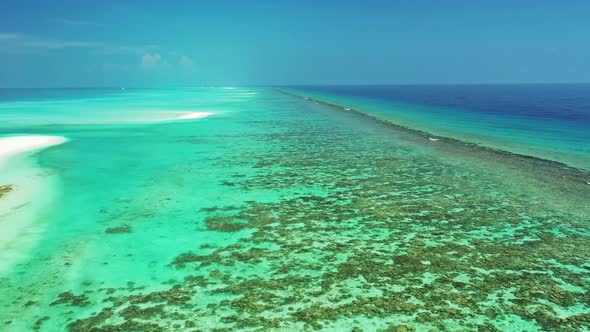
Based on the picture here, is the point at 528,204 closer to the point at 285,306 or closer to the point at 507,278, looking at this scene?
the point at 507,278

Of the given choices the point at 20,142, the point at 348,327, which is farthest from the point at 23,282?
the point at 20,142

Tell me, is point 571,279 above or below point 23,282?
above

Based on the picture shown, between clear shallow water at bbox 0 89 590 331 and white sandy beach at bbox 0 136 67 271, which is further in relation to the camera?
white sandy beach at bbox 0 136 67 271

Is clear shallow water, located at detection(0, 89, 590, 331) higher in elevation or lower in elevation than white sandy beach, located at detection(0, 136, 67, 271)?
higher

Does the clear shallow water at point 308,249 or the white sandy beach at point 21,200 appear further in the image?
the white sandy beach at point 21,200
